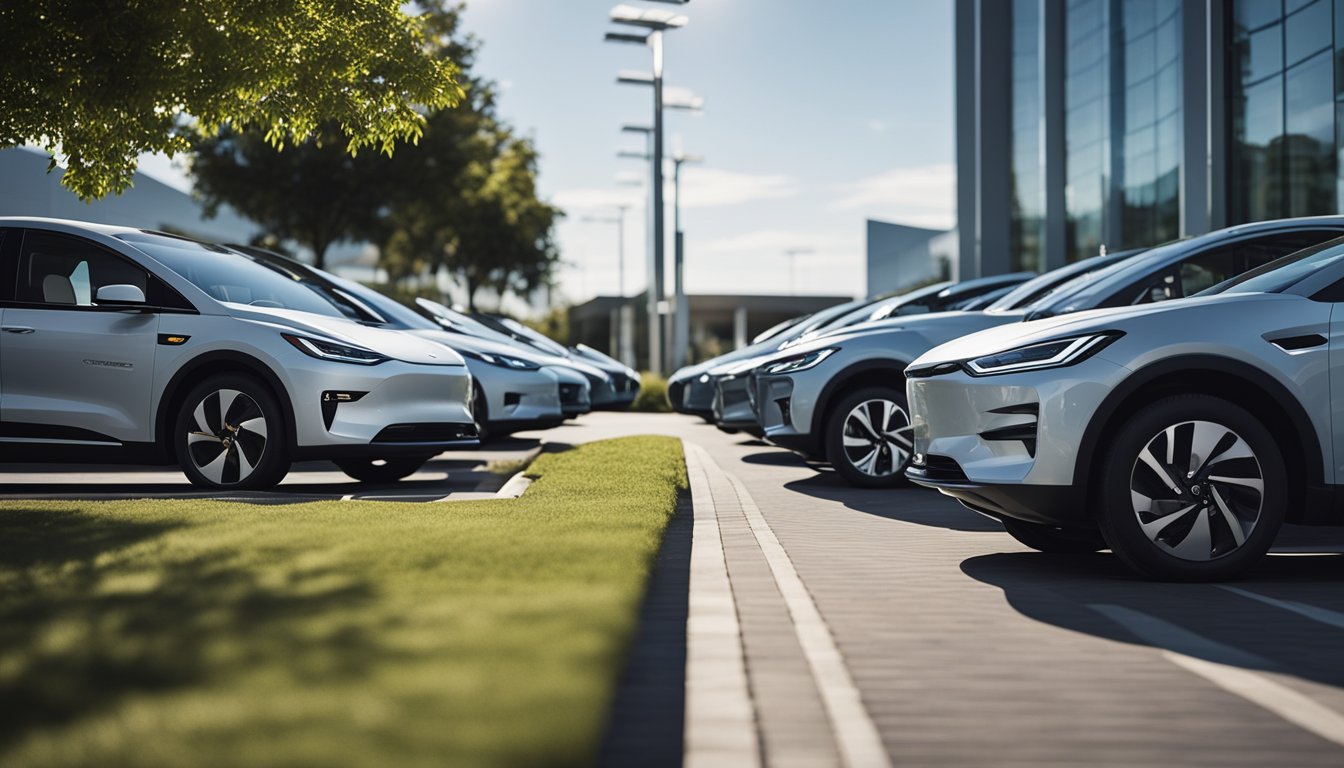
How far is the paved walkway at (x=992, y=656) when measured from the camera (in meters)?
3.35

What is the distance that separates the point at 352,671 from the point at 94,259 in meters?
6.34

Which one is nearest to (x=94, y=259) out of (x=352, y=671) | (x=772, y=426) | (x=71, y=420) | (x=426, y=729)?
(x=71, y=420)

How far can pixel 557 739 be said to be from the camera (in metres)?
2.84

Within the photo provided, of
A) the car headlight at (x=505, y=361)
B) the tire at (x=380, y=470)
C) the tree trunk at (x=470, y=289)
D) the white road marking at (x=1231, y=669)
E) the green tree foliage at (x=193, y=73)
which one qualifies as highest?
the tree trunk at (x=470, y=289)

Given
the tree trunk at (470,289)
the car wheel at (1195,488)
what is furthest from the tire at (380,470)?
the tree trunk at (470,289)

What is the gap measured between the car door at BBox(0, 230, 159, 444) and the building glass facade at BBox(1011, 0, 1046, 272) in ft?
87.2

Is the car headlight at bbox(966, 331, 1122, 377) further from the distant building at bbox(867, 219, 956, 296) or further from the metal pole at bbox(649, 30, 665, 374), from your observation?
the distant building at bbox(867, 219, 956, 296)

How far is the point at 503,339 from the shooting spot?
15.2 meters

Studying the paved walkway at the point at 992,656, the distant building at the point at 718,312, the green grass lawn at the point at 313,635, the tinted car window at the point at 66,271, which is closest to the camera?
the green grass lawn at the point at 313,635

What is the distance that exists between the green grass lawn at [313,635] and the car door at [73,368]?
149 centimetres

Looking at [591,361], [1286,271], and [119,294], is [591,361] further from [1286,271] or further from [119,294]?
[1286,271]

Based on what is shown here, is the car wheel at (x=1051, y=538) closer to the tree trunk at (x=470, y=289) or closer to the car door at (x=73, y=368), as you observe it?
the car door at (x=73, y=368)

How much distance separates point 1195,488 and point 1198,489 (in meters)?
0.01

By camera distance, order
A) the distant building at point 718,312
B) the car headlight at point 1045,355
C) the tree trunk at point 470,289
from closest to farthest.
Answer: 1. the car headlight at point 1045,355
2. the tree trunk at point 470,289
3. the distant building at point 718,312
